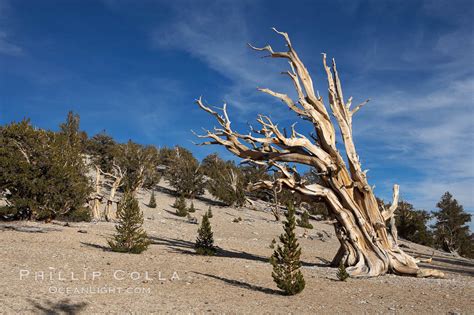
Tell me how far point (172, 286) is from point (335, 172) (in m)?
6.66

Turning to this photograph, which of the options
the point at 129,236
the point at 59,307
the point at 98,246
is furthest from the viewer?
the point at 98,246

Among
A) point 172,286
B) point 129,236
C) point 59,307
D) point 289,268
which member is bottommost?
point 59,307

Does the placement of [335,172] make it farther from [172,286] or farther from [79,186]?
[79,186]

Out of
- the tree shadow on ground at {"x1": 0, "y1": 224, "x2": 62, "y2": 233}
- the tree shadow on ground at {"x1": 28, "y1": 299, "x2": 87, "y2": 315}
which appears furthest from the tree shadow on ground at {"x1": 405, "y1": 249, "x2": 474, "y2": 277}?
the tree shadow on ground at {"x1": 0, "y1": 224, "x2": 62, "y2": 233}

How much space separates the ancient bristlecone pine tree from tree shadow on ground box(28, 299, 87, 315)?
282 inches

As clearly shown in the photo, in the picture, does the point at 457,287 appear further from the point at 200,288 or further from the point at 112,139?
the point at 112,139

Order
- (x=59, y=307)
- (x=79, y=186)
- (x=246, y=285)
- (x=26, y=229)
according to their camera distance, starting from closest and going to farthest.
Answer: (x=59, y=307) → (x=246, y=285) → (x=26, y=229) → (x=79, y=186)

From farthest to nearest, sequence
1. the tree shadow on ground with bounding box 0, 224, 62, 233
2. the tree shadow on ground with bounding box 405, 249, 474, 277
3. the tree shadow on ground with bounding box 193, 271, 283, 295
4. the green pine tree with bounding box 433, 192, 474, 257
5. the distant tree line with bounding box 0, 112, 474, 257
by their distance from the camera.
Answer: the green pine tree with bounding box 433, 192, 474, 257
the distant tree line with bounding box 0, 112, 474, 257
the tree shadow on ground with bounding box 405, 249, 474, 277
the tree shadow on ground with bounding box 0, 224, 62, 233
the tree shadow on ground with bounding box 193, 271, 283, 295

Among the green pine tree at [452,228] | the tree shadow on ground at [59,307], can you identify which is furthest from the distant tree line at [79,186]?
the tree shadow on ground at [59,307]

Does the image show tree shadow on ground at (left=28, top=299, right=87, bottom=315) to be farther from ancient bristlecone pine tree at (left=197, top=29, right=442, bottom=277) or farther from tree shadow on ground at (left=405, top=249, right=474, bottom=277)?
Answer: tree shadow on ground at (left=405, top=249, right=474, bottom=277)

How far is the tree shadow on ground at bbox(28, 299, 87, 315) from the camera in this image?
234 inches

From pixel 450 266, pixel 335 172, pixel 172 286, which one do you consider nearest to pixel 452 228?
pixel 450 266

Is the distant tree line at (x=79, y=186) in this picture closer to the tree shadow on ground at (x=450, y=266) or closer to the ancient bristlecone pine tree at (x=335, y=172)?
the ancient bristlecone pine tree at (x=335, y=172)

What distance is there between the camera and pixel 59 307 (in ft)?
20.3
